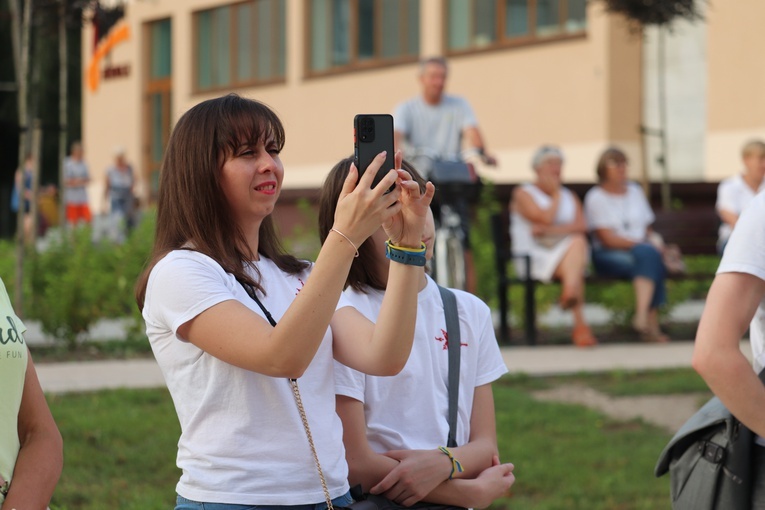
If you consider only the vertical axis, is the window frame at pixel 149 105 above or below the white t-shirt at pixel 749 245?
above

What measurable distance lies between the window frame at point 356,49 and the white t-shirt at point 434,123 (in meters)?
13.6

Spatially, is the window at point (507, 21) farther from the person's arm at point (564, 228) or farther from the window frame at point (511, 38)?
the person's arm at point (564, 228)

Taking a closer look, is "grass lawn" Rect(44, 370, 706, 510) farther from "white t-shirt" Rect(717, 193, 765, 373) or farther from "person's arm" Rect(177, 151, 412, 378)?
"white t-shirt" Rect(717, 193, 765, 373)

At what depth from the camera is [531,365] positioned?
28.5 feet

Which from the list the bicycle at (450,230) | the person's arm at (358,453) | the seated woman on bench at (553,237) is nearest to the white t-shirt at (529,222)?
the seated woman on bench at (553,237)

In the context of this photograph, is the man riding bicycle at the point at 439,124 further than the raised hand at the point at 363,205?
Yes

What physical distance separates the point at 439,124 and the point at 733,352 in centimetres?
719

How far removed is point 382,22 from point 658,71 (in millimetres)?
6213

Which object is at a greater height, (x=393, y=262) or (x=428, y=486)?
(x=393, y=262)

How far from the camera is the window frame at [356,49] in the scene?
78.4ft

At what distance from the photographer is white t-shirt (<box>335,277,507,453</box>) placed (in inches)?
124

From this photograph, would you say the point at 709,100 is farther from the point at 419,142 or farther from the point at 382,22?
the point at 419,142

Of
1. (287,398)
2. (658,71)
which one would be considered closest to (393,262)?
(287,398)

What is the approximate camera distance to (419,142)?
9.83 m
